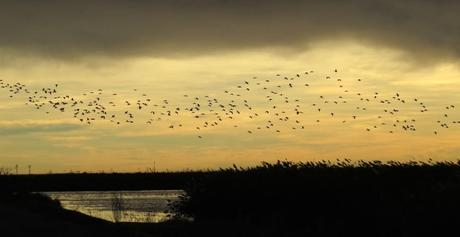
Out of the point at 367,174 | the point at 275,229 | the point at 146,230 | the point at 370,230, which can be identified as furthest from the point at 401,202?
the point at 367,174

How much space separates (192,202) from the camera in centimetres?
3831

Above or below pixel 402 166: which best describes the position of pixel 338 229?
below

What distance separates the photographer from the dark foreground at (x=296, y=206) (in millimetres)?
22047

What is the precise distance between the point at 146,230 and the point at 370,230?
7.43 metres

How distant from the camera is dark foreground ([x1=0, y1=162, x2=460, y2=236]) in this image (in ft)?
72.3

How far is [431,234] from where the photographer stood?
2095 cm

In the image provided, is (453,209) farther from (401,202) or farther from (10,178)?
(10,178)

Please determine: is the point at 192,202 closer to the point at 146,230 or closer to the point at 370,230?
the point at 146,230

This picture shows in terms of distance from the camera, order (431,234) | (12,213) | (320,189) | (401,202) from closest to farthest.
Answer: (431,234) < (12,213) < (401,202) < (320,189)

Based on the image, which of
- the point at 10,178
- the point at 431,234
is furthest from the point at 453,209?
the point at 10,178

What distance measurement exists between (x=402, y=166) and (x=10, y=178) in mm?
18716

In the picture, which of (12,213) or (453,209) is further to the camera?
(12,213)

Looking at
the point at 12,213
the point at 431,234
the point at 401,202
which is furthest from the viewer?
the point at 401,202

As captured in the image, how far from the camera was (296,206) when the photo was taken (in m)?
33.8
